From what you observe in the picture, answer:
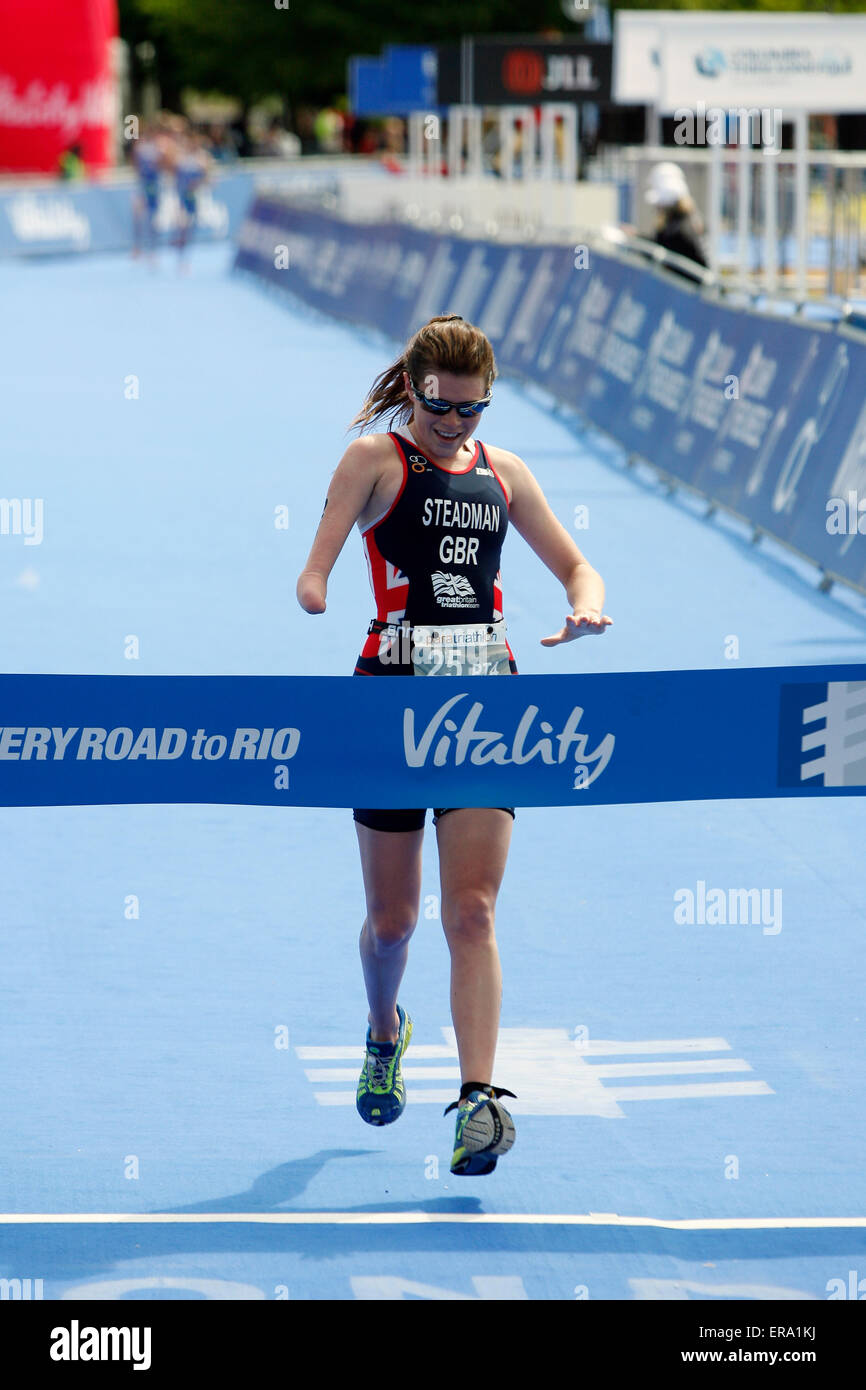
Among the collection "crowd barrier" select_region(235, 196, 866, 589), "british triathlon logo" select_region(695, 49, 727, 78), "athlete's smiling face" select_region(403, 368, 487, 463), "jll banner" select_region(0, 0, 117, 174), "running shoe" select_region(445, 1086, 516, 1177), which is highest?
"jll banner" select_region(0, 0, 117, 174)

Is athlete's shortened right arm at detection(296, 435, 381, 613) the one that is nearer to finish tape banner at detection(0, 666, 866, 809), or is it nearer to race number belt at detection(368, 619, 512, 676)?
race number belt at detection(368, 619, 512, 676)

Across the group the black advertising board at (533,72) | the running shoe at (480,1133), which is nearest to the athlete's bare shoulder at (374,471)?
the running shoe at (480,1133)

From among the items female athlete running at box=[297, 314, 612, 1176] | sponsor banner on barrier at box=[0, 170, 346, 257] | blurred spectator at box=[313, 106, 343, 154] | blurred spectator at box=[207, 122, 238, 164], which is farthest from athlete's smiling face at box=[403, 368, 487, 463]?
blurred spectator at box=[313, 106, 343, 154]

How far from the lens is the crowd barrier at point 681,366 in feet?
42.7

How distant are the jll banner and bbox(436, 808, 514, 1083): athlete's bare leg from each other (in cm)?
5134

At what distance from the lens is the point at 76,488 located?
1748cm

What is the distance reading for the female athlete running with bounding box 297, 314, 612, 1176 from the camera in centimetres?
528

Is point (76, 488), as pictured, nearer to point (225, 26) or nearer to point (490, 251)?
point (490, 251)

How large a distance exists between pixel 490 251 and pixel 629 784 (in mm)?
20262

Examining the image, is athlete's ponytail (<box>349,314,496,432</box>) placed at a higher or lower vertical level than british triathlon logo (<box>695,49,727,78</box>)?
lower

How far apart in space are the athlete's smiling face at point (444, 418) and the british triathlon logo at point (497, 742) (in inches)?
26.9

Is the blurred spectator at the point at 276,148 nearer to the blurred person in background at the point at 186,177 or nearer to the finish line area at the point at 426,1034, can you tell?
the blurred person in background at the point at 186,177

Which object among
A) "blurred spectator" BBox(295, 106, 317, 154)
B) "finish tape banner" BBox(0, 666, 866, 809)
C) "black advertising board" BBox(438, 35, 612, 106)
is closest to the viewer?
"finish tape banner" BBox(0, 666, 866, 809)

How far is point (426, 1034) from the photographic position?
659 centimetres
